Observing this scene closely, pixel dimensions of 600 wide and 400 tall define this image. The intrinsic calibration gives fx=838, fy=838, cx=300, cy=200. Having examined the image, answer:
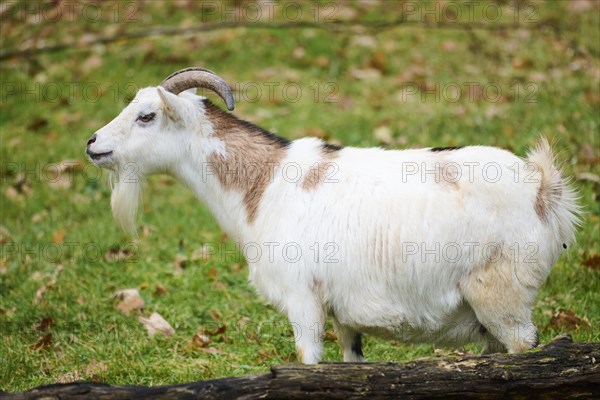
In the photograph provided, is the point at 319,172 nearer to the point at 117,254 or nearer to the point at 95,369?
the point at 95,369

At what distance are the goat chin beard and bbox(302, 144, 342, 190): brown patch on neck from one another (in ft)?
3.38

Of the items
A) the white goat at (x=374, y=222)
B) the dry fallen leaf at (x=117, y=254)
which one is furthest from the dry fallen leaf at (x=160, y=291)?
the white goat at (x=374, y=222)

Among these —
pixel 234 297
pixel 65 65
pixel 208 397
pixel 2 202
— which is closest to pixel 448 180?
pixel 208 397

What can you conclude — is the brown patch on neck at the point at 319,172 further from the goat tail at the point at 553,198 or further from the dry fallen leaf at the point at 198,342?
the dry fallen leaf at the point at 198,342

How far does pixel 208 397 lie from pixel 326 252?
46.6 inches

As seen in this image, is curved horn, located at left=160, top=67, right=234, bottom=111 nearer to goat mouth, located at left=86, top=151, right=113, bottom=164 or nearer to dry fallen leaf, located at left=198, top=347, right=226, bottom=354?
goat mouth, located at left=86, top=151, right=113, bottom=164

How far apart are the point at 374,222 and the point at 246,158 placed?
840 mm

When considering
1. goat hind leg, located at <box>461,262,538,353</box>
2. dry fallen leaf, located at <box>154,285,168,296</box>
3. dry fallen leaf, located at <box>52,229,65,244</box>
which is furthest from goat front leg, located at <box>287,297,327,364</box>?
dry fallen leaf, located at <box>52,229,65,244</box>

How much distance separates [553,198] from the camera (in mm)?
4137

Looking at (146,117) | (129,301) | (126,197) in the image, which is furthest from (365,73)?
(146,117)

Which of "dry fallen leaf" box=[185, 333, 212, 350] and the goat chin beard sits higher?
the goat chin beard

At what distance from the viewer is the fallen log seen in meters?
3.26

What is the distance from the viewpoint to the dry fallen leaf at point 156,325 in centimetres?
548

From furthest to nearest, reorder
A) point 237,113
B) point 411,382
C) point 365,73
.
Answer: point 365,73
point 237,113
point 411,382
